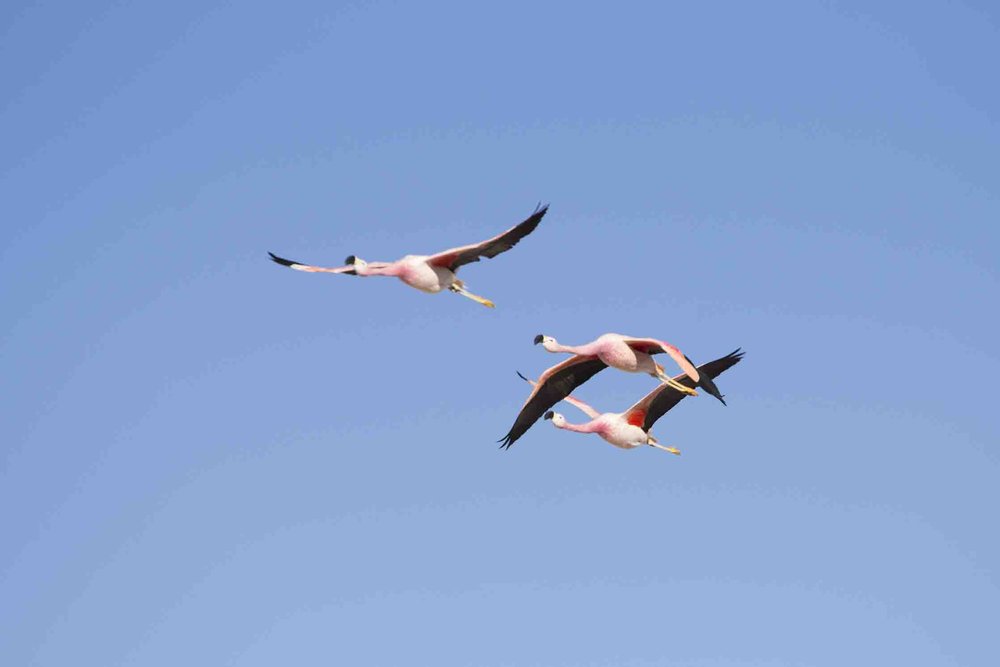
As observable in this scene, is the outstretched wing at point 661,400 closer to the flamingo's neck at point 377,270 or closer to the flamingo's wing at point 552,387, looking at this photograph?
the flamingo's wing at point 552,387

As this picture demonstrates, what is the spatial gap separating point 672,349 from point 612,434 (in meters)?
4.63

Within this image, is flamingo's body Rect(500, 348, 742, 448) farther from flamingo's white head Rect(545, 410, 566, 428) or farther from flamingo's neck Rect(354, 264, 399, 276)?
flamingo's neck Rect(354, 264, 399, 276)

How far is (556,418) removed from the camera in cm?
5706

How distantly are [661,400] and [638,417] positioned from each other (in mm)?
813

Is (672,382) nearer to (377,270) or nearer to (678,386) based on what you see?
(678,386)

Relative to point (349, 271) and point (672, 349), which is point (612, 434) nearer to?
point (672, 349)

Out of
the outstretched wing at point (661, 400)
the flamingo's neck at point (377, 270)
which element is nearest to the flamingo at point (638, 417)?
the outstretched wing at point (661, 400)

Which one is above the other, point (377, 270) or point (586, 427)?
point (377, 270)

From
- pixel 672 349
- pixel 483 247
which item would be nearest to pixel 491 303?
Result: pixel 483 247

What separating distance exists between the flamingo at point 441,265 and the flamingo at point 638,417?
18.9 feet

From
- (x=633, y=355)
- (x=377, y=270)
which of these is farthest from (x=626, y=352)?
(x=377, y=270)

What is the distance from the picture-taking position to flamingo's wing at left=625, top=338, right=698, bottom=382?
51.2 m

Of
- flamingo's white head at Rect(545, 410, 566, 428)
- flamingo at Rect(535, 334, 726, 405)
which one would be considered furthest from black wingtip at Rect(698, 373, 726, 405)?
flamingo's white head at Rect(545, 410, 566, 428)

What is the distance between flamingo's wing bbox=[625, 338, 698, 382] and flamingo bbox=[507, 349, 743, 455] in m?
2.21
